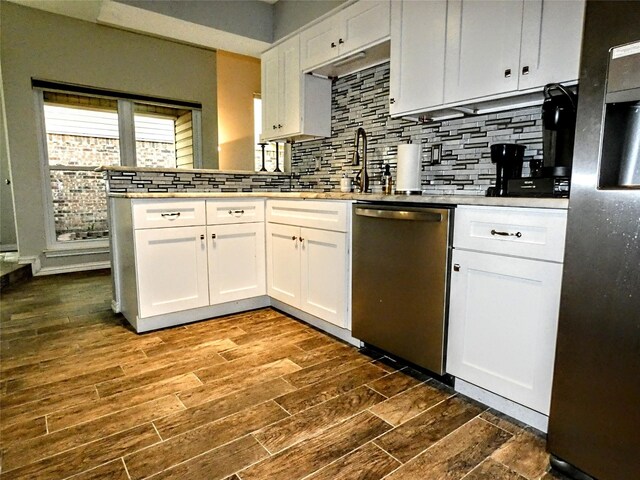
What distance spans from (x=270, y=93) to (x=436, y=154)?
5.47ft

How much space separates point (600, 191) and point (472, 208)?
509mm

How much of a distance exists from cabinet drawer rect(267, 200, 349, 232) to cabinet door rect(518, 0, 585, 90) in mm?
1088

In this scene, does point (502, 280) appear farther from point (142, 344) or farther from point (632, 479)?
point (142, 344)

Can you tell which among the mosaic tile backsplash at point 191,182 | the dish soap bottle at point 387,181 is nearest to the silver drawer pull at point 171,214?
the mosaic tile backsplash at point 191,182

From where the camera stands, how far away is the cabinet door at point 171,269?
2436 millimetres

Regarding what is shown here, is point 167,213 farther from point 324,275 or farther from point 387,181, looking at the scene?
point 387,181

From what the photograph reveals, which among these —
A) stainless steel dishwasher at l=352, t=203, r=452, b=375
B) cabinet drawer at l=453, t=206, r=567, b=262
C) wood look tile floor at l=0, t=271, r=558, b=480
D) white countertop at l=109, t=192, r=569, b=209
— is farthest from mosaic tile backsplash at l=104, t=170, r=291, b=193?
cabinet drawer at l=453, t=206, r=567, b=262

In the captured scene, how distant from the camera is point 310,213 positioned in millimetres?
2473

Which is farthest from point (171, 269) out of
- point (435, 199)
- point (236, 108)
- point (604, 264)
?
point (236, 108)

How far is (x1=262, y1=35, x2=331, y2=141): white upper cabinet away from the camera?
2998 millimetres

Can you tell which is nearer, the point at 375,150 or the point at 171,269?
the point at 171,269

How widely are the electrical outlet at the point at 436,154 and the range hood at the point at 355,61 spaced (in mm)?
678

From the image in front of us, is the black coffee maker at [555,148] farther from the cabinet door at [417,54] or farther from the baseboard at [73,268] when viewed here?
the baseboard at [73,268]

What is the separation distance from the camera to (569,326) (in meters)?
1.22
